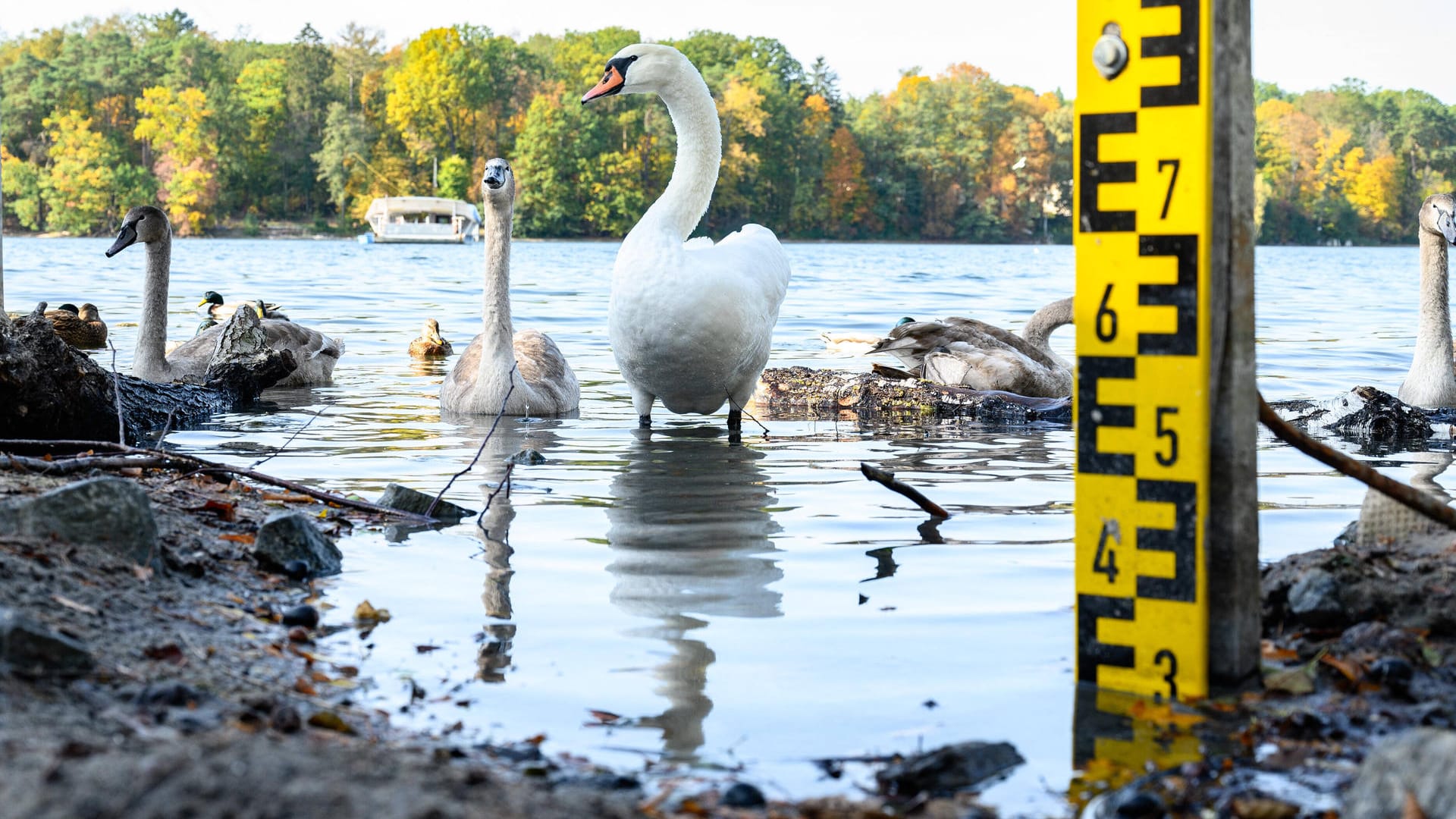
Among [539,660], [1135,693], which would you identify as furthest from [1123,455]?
[539,660]

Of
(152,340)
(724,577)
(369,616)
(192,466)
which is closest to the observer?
(369,616)

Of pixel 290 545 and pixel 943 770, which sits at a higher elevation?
pixel 290 545

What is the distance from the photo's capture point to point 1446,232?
33.5ft

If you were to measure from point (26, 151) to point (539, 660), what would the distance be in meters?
95.9

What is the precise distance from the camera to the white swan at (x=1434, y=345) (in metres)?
9.57

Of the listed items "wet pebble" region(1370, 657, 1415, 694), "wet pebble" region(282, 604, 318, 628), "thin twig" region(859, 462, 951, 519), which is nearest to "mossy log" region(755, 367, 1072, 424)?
"thin twig" region(859, 462, 951, 519)

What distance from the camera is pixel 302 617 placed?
3.71 metres

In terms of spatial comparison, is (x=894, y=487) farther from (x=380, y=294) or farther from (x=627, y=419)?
Result: (x=380, y=294)

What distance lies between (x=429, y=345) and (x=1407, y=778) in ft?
40.9

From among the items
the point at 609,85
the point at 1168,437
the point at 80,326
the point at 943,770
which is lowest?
the point at 943,770

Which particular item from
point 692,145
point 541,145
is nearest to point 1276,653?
point 692,145

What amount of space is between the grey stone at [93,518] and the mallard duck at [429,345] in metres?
10.3

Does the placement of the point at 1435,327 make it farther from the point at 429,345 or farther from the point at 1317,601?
the point at 429,345

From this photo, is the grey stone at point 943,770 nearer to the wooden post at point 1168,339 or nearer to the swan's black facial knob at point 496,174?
the wooden post at point 1168,339
